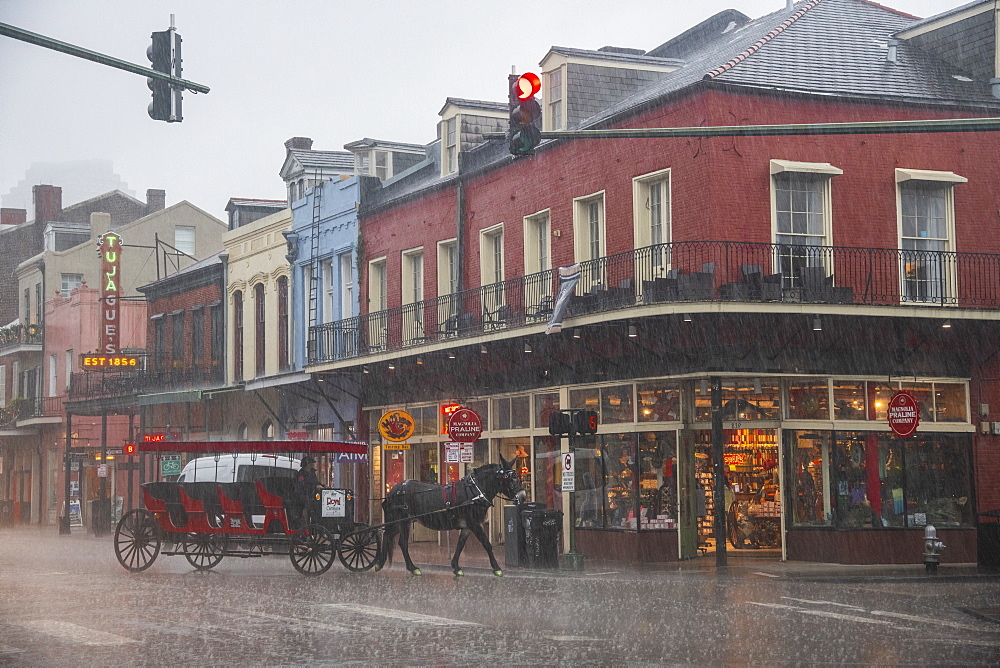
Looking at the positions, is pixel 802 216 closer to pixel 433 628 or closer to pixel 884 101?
pixel 884 101

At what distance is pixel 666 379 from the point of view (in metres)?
21.8

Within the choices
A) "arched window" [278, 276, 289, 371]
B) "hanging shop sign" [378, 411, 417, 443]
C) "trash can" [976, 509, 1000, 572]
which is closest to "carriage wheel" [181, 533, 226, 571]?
"hanging shop sign" [378, 411, 417, 443]

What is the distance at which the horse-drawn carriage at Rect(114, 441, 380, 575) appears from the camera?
19781 mm

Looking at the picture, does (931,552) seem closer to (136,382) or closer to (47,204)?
(136,382)

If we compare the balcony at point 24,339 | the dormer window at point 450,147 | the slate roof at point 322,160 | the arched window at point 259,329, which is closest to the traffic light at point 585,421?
the dormer window at point 450,147

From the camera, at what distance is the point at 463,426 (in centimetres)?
2300

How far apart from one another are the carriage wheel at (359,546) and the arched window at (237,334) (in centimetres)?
1826

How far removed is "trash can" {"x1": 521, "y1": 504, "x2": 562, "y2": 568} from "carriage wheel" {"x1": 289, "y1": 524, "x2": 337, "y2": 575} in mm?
3234

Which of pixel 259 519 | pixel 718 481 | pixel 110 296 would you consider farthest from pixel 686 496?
pixel 110 296

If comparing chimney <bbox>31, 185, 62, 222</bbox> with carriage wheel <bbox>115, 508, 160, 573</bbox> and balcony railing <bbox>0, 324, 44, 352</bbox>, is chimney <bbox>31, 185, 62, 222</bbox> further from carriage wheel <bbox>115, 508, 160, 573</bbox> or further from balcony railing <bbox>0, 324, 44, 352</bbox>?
carriage wheel <bbox>115, 508, 160, 573</bbox>

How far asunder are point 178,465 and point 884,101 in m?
18.1

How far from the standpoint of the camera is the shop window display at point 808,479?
2145 cm

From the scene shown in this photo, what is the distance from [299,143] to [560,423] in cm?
2118

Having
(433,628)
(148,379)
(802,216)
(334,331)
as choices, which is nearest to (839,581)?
(802,216)
